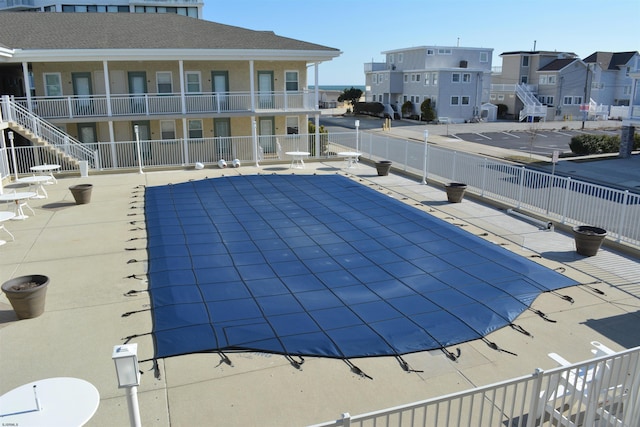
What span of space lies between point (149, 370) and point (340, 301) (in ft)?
11.1

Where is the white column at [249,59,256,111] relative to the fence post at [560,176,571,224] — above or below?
above

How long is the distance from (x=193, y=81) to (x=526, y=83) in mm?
49386

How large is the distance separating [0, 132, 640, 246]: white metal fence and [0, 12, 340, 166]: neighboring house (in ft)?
3.15

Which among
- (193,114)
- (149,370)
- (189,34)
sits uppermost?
(189,34)

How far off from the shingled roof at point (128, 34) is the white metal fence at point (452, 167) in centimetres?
459

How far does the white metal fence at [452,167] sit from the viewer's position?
1216 cm

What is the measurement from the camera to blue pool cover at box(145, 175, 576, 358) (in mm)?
7711

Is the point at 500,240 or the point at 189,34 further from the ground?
the point at 189,34

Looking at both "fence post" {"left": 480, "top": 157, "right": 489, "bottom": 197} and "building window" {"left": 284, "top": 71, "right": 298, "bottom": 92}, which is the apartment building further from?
"fence post" {"left": 480, "top": 157, "right": 489, "bottom": 197}

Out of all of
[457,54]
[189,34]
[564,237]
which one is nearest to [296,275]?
[564,237]

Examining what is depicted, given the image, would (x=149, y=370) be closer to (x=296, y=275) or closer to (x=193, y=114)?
(x=296, y=275)

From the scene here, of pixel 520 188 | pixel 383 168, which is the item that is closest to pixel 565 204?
pixel 520 188

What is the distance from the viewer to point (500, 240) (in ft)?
41.0

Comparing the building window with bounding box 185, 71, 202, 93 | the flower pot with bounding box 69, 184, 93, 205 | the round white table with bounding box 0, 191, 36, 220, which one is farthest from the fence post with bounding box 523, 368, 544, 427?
the building window with bounding box 185, 71, 202, 93
